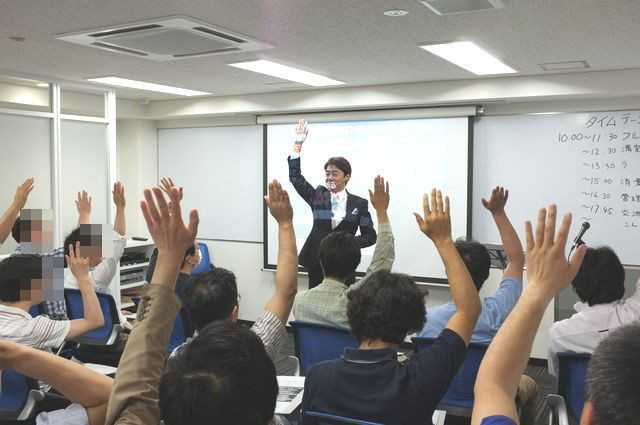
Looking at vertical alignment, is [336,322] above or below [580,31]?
below

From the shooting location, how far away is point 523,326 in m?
1.11

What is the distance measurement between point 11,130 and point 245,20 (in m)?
3.04

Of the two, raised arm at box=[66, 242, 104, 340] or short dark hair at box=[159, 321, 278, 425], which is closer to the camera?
short dark hair at box=[159, 321, 278, 425]

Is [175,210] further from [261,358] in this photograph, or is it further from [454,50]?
[454,50]

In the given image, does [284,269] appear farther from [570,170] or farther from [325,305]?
[570,170]

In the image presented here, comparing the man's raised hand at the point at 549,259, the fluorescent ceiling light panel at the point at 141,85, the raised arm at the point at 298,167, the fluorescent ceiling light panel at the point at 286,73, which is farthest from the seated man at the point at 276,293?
the fluorescent ceiling light panel at the point at 141,85

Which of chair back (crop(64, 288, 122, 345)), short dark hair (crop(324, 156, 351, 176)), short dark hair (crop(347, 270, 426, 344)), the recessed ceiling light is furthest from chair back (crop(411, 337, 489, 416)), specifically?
short dark hair (crop(324, 156, 351, 176))

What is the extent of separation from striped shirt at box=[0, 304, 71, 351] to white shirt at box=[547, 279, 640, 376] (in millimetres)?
2136

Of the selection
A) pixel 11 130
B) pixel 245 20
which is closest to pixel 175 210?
pixel 245 20

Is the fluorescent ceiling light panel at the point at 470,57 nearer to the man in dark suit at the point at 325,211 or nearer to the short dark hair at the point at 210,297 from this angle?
the man in dark suit at the point at 325,211

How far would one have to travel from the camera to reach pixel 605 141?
16.8ft

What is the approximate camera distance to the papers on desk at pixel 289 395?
1951mm

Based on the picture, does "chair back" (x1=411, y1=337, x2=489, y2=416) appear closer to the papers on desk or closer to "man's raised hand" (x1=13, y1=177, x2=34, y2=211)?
the papers on desk

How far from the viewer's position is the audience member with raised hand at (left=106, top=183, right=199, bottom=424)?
1.08 m
